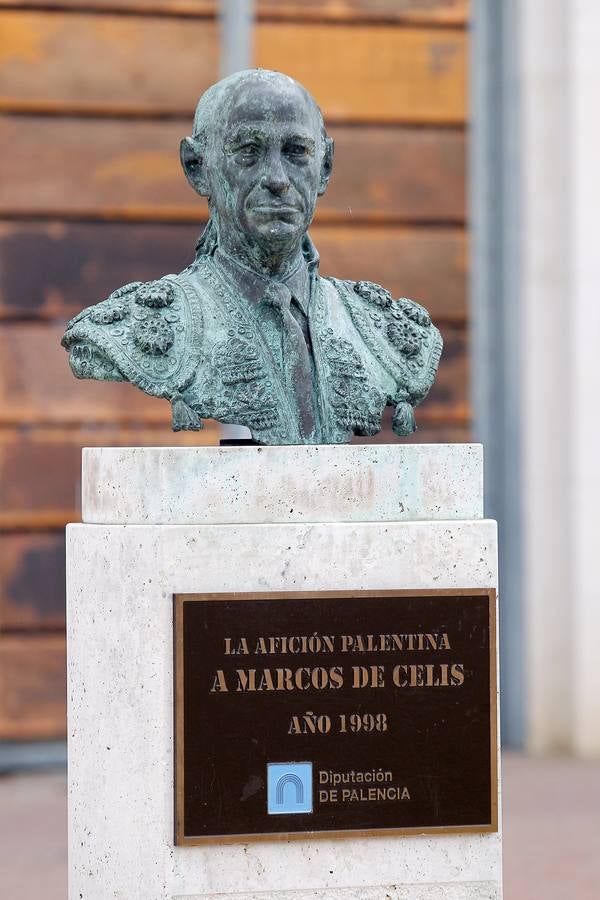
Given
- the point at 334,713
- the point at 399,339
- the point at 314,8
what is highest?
the point at 314,8

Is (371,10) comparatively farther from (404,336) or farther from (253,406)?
(253,406)

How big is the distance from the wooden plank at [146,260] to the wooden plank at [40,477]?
2.18ft

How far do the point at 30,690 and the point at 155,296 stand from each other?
166 inches

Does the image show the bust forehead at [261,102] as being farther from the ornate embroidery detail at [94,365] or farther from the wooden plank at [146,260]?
the wooden plank at [146,260]

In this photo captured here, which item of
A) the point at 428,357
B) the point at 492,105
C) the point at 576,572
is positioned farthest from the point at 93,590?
the point at 492,105

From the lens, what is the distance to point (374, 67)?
923 centimetres

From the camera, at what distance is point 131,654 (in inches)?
191

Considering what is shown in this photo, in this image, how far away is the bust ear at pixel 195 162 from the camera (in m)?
5.35

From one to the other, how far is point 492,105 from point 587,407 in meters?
1.86

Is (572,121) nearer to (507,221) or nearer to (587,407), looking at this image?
(507,221)

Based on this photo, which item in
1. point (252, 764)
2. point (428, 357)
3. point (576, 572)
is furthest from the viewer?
point (576, 572)

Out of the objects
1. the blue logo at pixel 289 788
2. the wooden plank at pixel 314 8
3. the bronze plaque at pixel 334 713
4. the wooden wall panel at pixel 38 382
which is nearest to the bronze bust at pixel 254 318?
the bronze plaque at pixel 334 713

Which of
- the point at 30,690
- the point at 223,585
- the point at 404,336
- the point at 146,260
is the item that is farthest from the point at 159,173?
the point at 223,585

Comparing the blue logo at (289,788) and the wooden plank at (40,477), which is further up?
the wooden plank at (40,477)
